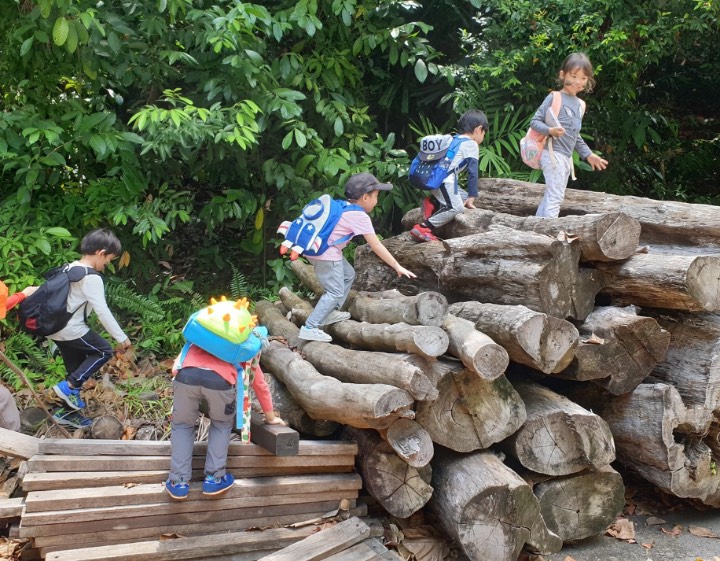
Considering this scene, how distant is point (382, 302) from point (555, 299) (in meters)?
1.23

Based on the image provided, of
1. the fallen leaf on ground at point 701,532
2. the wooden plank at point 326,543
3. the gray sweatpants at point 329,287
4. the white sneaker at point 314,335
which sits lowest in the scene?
the fallen leaf on ground at point 701,532

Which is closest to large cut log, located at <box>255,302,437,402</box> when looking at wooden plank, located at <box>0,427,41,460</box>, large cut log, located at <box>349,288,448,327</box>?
large cut log, located at <box>349,288,448,327</box>

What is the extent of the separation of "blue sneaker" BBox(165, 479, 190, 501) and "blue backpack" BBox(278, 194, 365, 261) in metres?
1.88

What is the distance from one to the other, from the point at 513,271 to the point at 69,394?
3308mm

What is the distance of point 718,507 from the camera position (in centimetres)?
538

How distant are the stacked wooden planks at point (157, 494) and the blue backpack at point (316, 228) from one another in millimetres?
1440

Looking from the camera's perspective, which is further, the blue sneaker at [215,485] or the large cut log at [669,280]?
the large cut log at [669,280]

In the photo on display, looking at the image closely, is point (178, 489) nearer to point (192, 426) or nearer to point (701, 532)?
point (192, 426)

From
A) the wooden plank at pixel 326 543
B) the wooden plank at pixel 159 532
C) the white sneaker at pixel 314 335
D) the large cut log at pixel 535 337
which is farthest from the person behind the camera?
the white sneaker at pixel 314 335

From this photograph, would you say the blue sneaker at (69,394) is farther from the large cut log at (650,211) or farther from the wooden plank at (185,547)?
the large cut log at (650,211)

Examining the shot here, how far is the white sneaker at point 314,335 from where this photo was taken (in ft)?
17.5

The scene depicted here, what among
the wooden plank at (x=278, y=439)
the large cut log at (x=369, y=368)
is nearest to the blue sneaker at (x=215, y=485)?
the wooden plank at (x=278, y=439)

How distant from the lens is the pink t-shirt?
205 inches

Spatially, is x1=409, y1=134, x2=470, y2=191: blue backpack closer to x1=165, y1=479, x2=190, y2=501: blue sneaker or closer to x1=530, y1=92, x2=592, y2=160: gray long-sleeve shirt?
x1=530, y1=92, x2=592, y2=160: gray long-sleeve shirt
